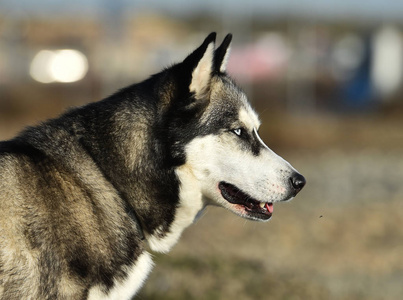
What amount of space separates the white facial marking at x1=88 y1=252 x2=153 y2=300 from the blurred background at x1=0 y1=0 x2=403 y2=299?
2.27 meters

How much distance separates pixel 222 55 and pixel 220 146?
0.70 metres

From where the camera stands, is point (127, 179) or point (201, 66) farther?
point (201, 66)

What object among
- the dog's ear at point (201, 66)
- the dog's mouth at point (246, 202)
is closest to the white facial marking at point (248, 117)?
the dog's ear at point (201, 66)

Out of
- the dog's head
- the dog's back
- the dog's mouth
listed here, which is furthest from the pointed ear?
the dog's back

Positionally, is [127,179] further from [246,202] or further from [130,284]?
[246,202]

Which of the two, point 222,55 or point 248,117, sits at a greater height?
point 222,55

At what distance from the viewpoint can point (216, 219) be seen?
13094 millimetres

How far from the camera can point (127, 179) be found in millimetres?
4977

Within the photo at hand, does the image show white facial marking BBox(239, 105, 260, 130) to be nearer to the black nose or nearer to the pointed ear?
the pointed ear

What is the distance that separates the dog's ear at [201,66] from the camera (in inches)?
200

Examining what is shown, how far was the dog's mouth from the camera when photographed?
17.4 ft

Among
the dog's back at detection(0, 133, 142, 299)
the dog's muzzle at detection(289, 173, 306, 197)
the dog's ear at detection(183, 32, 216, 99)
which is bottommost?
the dog's back at detection(0, 133, 142, 299)

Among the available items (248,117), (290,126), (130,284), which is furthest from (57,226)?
(290,126)

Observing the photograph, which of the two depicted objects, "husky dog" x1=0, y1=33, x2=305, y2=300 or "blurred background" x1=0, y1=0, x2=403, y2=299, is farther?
"blurred background" x1=0, y1=0, x2=403, y2=299
